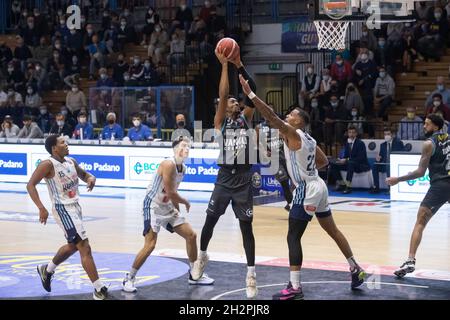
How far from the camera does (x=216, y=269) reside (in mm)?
10992

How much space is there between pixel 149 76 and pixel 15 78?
5.56 metres

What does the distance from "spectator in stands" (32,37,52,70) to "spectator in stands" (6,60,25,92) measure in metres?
0.71

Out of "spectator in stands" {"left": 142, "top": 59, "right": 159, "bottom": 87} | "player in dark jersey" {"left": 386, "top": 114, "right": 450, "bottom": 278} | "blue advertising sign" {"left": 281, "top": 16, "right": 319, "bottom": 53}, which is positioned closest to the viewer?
"player in dark jersey" {"left": 386, "top": 114, "right": 450, "bottom": 278}

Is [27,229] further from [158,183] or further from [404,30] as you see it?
[404,30]

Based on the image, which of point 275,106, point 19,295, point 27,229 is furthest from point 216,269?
point 275,106

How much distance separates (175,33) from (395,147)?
9241 millimetres

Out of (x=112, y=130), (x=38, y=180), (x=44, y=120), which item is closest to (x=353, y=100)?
(x=112, y=130)

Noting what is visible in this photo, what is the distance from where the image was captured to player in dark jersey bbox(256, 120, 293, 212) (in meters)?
15.6

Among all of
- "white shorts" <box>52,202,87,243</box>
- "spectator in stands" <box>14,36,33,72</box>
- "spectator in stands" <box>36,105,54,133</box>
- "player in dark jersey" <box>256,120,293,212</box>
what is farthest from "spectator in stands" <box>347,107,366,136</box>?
"white shorts" <box>52,202,87,243</box>

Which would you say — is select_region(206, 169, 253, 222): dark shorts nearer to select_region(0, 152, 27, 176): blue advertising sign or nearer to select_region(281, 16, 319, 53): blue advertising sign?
select_region(0, 152, 27, 176): blue advertising sign

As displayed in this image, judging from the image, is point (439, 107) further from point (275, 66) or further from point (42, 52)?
point (42, 52)

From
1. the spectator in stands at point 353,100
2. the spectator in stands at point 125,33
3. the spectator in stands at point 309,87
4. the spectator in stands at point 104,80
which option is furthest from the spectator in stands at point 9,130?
the spectator in stands at point 353,100

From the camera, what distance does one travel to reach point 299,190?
31.0 ft
